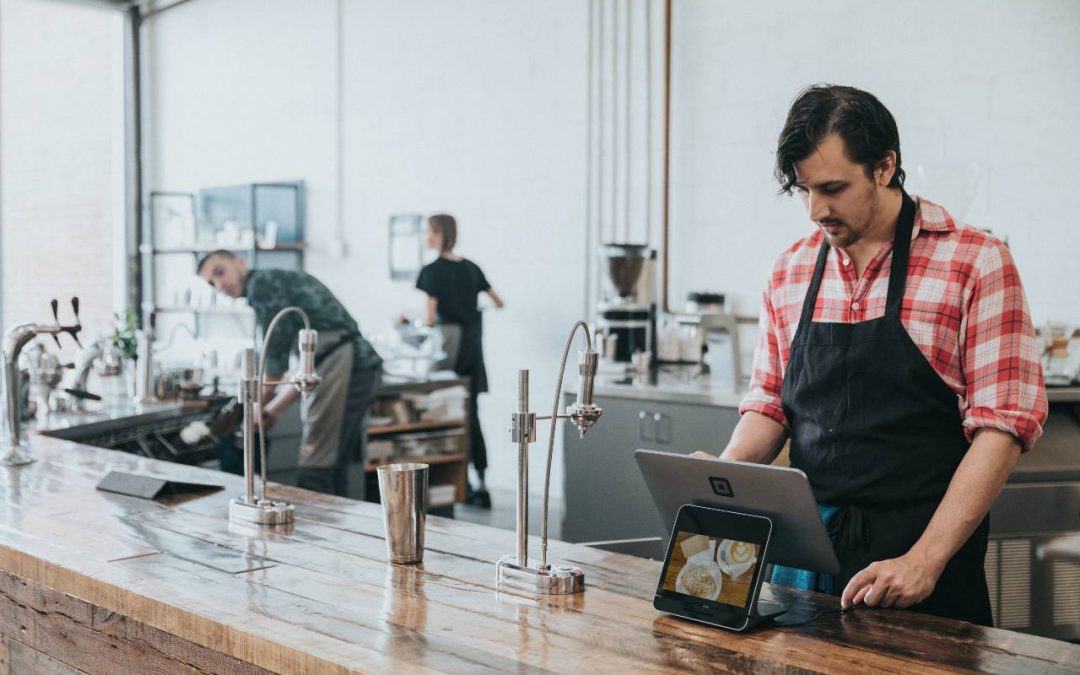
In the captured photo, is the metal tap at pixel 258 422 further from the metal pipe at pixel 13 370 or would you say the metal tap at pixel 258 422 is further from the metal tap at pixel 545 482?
the metal pipe at pixel 13 370

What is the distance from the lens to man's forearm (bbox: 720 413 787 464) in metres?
2.28

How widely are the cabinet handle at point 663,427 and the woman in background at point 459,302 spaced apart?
6.86 ft

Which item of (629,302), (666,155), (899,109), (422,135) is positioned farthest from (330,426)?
(422,135)

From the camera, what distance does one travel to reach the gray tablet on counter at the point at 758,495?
5.38 ft

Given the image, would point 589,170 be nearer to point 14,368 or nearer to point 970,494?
point 14,368

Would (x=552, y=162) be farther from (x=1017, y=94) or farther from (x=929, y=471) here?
(x=929, y=471)

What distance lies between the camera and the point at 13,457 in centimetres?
317

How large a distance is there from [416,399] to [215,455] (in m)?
1.08

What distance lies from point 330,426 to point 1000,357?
313 cm

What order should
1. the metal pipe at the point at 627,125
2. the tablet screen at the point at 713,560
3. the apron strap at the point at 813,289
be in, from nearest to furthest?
1. the tablet screen at the point at 713,560
2. the apron strap at the point at 813,289
3. the metal pipe at the point at 627,125

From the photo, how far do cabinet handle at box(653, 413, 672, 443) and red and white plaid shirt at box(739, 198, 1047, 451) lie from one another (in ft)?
7.55

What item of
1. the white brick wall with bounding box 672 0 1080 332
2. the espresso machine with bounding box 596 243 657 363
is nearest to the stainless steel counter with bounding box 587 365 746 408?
the espresso machine with bounding box 596 243 657 363

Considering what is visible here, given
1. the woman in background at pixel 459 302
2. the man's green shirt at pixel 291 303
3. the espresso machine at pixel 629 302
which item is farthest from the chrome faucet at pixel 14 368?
the woman in background at pixel 459 302

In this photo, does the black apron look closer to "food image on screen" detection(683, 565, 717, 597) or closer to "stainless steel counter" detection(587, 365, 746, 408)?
"food image on screen" detection(683, 565, 717, 597)
